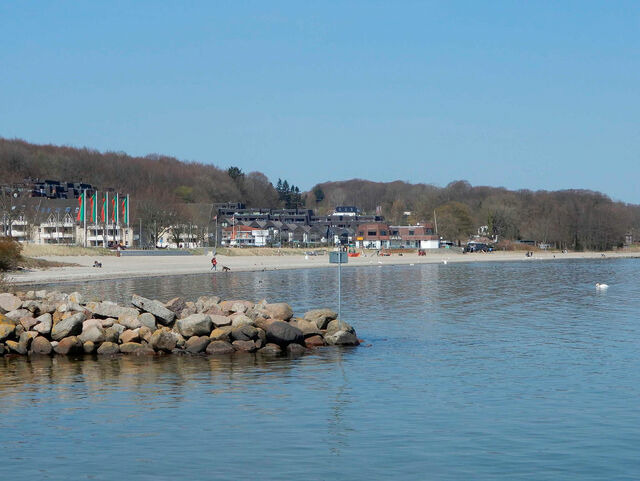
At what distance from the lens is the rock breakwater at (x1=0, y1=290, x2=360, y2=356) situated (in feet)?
82.3

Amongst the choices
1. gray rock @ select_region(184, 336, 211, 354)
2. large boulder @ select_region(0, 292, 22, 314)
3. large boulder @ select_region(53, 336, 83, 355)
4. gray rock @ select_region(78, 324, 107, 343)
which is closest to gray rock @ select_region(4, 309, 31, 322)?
large boulder @ select_region(0, 292, 22, 314)

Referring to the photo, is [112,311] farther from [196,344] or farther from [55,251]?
[55,251]

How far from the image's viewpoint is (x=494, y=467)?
13.2m

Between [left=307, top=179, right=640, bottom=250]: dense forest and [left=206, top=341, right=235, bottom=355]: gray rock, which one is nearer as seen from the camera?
[left=206, top=341, right=235, bottom=355]: gray rock

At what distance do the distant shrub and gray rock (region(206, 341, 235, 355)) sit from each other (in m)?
38.8

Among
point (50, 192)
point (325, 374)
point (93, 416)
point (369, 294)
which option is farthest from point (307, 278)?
point (50, 192)

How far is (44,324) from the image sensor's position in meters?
26.0

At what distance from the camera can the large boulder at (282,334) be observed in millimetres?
25391

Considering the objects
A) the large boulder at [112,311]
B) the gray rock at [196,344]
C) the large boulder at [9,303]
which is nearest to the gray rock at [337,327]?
the gray rock at [196,344]

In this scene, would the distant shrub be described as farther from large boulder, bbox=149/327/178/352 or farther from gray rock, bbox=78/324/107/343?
large boulder, bbox=149/327/178/352

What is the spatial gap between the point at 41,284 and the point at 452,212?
141761mm

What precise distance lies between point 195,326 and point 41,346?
458 cm

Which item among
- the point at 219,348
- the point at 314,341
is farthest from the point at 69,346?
the point at 314,341

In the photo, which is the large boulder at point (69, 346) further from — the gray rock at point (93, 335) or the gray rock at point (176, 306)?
the gray rock at point (176, 306)
